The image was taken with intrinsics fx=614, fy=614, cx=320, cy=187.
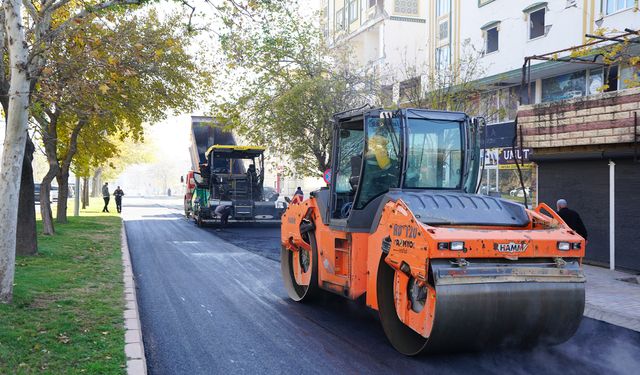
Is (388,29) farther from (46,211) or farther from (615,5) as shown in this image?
(46,211)

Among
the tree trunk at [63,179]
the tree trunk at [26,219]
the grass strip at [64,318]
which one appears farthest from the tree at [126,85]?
the grass strip at [64,318]

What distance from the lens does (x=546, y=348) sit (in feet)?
21.1

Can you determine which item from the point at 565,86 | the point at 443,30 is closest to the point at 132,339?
the point at 565,86

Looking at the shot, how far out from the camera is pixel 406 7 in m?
35.4

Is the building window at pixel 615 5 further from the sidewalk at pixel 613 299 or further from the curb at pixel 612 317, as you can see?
the curb at pixel 612 317

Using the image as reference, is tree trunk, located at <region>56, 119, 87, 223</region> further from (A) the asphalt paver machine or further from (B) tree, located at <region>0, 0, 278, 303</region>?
(B) tree, located at <region>0, 0, 278, 303</region>

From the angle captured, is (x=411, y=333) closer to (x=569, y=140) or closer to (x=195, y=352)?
(x=195, y=352)

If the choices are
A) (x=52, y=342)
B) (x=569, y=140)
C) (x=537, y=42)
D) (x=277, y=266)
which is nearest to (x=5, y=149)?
(x=52, y=342)

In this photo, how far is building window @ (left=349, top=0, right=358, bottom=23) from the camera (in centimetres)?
Result: 3847

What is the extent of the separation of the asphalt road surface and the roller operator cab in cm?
25

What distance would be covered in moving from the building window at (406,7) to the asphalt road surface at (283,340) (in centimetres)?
2690

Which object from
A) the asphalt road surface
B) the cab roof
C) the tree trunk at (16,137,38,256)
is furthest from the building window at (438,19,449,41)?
the tree trunk at (16,137,38,256)

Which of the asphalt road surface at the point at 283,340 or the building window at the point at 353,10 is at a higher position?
the building window at the point at 353,10

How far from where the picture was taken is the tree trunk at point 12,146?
7.61 metres
